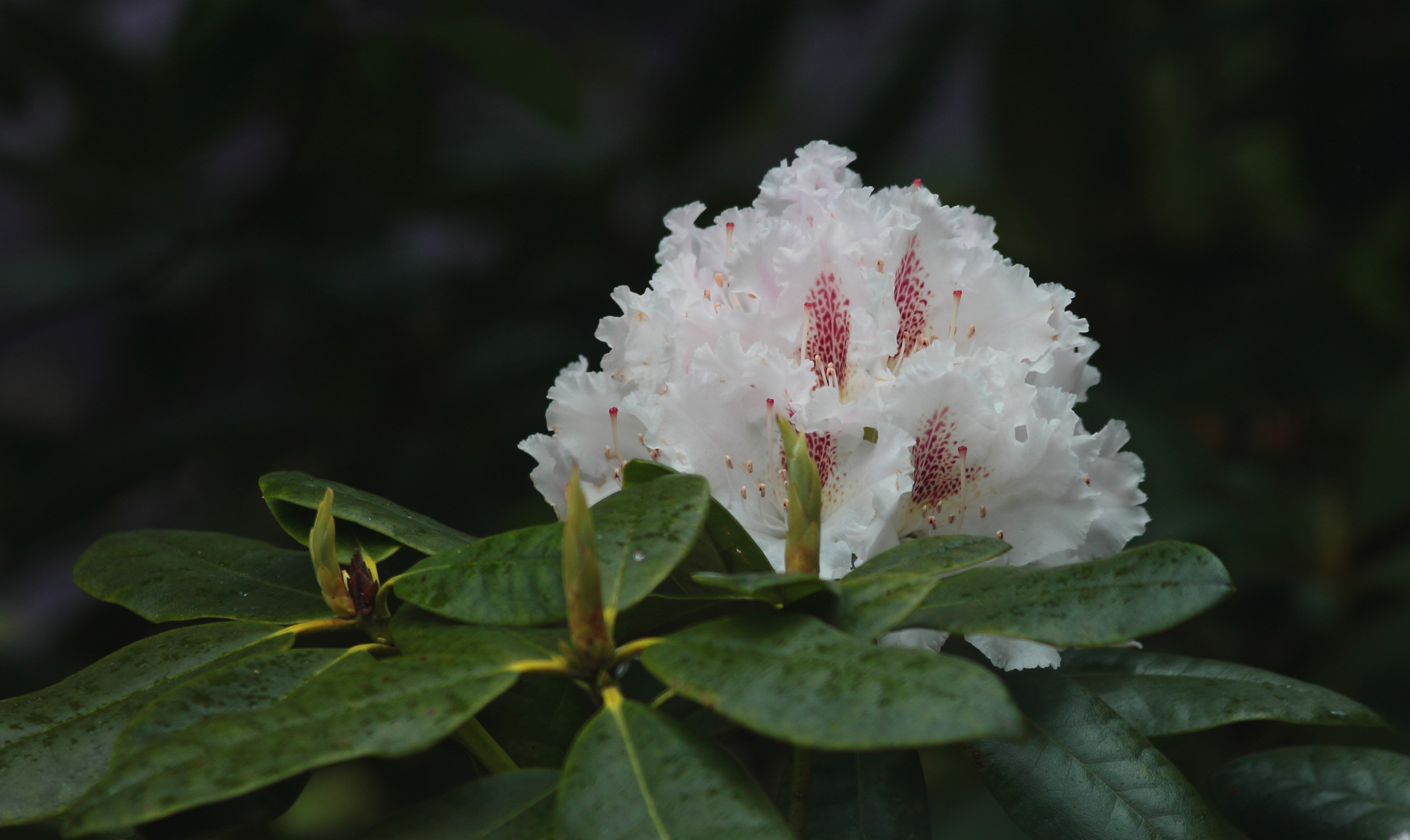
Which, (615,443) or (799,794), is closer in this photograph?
(799,794)

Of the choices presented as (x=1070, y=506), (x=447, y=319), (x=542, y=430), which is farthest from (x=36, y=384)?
(x=1070, y=506)

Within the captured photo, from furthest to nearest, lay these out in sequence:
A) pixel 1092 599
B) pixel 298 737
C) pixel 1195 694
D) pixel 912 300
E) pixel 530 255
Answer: pixel 530 255 → pixel 912 300 → pixel 1195 694 → pixel 1092 599 → pixel 298 737

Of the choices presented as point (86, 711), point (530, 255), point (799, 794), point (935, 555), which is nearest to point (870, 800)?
point (799, 794)

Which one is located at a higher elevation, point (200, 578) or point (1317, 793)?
point (200, 578)

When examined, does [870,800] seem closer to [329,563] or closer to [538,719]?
[538,719]

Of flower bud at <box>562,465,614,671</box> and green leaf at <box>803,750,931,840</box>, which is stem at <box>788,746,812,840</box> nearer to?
green leaf at <box>803,750,931,840</box>

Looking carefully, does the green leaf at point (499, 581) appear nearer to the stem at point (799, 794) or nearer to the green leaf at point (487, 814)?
the green leaf at point (487, 814)

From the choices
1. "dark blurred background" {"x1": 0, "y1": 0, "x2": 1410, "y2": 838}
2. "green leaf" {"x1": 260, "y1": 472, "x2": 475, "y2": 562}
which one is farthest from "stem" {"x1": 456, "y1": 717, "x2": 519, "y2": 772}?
"dark blurred background" {"x1": 0, "y1": 0, "x2": 1410, "y2": 838}
